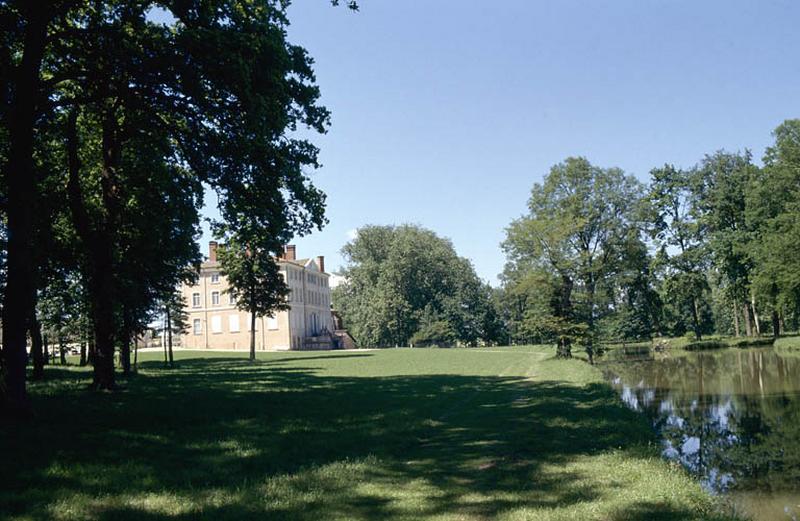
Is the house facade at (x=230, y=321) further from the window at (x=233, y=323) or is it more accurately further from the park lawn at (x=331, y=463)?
the park lawn at (x=331, y=463)

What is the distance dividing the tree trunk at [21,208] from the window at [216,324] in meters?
66.6

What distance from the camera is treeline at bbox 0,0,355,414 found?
12672mm

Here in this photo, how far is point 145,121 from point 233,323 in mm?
63027

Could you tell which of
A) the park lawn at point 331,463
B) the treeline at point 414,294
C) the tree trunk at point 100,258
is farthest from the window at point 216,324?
the park lawn at point 331,463

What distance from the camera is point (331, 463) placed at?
9.23 metres

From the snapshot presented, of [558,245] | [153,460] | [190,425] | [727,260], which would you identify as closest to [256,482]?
[153,460]

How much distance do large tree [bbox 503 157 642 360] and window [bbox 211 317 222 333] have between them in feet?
145

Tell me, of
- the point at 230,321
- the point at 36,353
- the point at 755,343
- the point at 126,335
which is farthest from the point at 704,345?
the point at 36,353

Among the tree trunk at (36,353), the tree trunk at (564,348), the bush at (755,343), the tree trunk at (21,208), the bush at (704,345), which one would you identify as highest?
the tree trunk at (21,208)

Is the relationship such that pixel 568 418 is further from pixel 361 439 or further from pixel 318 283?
pixel 318 283

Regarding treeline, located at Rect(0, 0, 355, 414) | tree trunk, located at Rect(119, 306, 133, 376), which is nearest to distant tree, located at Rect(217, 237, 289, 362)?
tree trunk, located at Rect(119, 306, 133, 376)

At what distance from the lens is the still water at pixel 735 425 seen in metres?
10.9

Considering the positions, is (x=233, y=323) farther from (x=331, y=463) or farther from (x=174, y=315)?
(x=331, y=463)

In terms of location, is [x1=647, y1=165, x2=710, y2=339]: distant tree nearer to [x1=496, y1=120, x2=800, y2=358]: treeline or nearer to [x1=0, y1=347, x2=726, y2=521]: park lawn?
[x1=496, y1=120, x2=800, y2=358]: treeline
